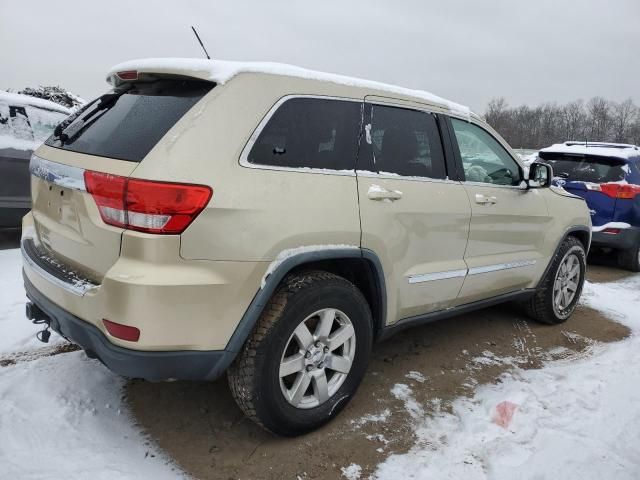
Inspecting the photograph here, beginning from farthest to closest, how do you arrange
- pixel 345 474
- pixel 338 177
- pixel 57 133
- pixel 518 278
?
pixel 518 278, pixel 57 133, pixel 338 177, pixel 345 474

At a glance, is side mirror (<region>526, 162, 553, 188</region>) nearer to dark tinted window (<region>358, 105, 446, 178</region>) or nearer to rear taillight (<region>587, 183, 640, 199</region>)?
dark tinted window (<region>358, 105, 446, 178</region>)

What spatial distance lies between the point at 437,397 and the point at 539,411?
0.58 metres

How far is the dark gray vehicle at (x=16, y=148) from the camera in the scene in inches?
214

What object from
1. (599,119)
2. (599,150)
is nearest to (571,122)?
(599,119)

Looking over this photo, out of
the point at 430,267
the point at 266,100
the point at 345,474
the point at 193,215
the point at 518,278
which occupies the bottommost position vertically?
the point at 345,474

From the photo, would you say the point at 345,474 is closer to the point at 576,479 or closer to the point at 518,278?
the point at 576,479

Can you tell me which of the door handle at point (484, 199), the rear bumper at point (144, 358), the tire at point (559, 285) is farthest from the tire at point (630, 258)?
the rear bumper at point (144, 358)

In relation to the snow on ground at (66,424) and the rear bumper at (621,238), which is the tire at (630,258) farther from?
the snow on ground at (66,424)

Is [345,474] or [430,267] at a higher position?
[430,267]

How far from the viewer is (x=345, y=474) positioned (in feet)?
7.78

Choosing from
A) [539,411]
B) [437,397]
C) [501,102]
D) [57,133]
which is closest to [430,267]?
[437,397]

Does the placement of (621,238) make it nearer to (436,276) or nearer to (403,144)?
(436,276)

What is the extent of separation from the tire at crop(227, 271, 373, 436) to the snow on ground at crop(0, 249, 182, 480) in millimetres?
519

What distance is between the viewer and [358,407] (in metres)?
2.95
